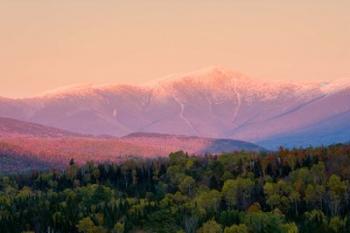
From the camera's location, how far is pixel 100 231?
7830 inches

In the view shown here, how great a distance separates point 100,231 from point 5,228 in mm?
21020

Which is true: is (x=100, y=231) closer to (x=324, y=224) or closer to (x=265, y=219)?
(x=265, y=219)

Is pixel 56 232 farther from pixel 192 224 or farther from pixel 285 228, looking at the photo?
pixel 285 228

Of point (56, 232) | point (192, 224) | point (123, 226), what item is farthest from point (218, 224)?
point (56, 232)

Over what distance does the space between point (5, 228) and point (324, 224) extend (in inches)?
2741

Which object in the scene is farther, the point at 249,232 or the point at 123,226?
the point at 123,226

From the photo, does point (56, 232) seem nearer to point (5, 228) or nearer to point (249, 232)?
point (5, 228)

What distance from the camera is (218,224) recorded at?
7589 inches

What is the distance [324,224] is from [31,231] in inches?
2520

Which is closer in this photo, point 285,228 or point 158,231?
point 285,228

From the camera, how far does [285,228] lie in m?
179

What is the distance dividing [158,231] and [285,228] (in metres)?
29.3

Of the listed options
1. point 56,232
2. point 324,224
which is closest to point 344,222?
point 324,224

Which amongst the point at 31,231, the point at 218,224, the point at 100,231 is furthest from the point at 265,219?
the point at 31,231
